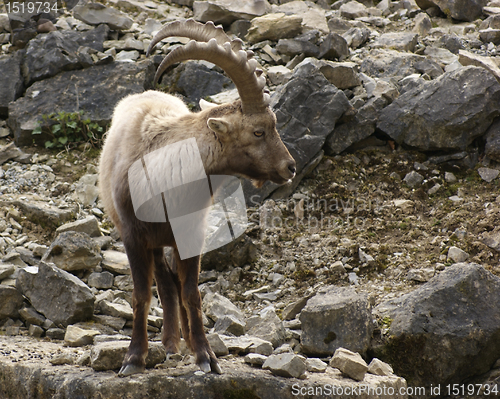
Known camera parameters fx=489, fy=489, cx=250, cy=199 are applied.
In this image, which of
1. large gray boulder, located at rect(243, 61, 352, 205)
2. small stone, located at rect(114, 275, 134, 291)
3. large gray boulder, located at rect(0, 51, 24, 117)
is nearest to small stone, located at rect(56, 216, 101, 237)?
small stone, located at rect(114, 275, 134, 291)

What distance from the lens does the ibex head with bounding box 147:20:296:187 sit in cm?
463

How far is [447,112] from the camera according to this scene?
27.9 feet

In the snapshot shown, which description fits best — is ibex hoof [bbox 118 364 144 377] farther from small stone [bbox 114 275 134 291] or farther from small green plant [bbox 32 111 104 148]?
small green plant [bbox 32 111 104 148]

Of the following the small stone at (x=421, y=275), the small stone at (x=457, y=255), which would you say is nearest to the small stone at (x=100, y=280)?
the small stone at (x=421, y=275)

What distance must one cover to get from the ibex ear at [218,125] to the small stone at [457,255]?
Answer: 386 centimetres

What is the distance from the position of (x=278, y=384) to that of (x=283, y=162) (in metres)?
2.03

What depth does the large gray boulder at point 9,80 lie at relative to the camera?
995 centimetres

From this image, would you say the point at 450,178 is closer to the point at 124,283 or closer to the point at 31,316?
the point at 124,283

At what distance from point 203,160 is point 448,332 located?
3.17m

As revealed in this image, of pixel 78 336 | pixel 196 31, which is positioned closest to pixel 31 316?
pixel 78 336

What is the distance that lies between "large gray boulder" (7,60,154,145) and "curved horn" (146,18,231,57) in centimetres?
477

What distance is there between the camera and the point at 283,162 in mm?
4766

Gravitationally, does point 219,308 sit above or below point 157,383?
below

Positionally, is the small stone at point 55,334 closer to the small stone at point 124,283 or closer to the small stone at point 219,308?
the small stone at point 124,283
